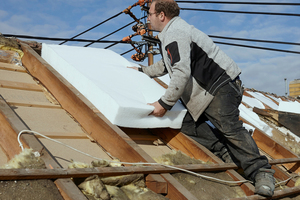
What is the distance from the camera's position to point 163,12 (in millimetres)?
2449

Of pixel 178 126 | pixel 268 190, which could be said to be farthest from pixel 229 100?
pixel 268 190

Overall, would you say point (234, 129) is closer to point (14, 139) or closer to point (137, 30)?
point (14, 139)

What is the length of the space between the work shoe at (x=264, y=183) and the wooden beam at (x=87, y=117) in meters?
0.78

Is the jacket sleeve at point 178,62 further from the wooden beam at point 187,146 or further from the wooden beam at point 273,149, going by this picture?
the wooden beam at point 273,149

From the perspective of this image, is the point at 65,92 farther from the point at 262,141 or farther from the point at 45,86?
the point at 262,141

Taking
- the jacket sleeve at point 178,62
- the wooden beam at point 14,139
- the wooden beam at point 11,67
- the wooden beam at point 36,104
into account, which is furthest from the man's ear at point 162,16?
the wooden beam at point 11,67

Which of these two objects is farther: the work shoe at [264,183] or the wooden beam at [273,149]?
the wooden beam at [273,149]

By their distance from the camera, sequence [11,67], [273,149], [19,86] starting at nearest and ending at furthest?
[19,86], [11,67], [273,149]

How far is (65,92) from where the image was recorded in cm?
250

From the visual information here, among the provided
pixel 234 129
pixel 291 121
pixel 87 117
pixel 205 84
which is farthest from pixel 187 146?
pixel 291 121

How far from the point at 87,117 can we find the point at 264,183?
1491 millimetres

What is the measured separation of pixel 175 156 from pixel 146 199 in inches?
30.3

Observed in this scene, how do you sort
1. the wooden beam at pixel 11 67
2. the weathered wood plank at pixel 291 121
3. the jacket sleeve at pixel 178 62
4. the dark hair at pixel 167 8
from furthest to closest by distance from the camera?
the weathered wood plank at pixel 291 121 → the wooden beam at pixel 11 67 → the dark hair at pixel 167 8 → the jacket sleeve at pixel 178 62

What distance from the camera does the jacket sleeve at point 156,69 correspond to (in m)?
2.99
